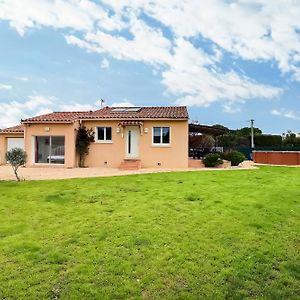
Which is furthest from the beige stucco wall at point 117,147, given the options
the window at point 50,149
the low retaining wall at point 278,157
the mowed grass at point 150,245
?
the mowed grass at point 150,245

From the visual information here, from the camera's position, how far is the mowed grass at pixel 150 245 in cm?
666

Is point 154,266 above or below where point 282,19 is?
below

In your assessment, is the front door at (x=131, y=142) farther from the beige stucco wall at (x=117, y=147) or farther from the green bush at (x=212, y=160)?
the green bush at (x=212, y=160)

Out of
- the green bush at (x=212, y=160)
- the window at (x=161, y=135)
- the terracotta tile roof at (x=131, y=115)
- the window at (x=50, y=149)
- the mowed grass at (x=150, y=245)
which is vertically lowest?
the mowed grass at (x=150, y=245)

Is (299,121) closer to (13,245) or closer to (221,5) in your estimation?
(221,5)

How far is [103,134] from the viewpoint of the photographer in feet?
104

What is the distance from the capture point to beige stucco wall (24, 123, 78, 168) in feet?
100

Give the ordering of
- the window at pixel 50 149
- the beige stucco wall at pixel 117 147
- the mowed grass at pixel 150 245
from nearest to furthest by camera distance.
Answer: the mowed grass at pixel 150 245 < the beige stucco wall at pixel 117 147 < the window at pixel 50 149

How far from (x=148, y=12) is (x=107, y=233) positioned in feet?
42.3

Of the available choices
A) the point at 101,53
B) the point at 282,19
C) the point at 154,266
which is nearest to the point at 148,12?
the point at 282,19

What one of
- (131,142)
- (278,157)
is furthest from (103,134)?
(278,157)

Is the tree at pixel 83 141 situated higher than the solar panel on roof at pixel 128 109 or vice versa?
the solar panel on roof at pixel 128 109

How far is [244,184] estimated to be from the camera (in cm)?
1836

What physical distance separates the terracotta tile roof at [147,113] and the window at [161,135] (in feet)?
3.72
